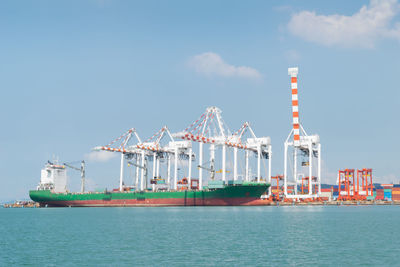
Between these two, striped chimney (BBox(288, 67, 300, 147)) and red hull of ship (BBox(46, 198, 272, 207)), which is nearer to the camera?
red hull of ship (BBox(46, 198, 272, 207))

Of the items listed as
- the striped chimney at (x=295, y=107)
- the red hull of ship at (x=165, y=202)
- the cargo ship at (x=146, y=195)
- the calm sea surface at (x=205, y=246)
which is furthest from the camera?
the striped chimney at (x=295, y=107)

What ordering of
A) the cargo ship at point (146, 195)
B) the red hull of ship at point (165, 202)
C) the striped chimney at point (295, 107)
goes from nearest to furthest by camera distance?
the cargo ship at point (146, 195)
the red hull of ship at point (165, 202)
the striped chimney at point (295, 107)

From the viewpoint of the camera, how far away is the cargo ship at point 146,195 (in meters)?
93.3

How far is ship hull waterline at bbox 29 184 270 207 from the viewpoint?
306ft

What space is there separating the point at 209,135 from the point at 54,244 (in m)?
64.7

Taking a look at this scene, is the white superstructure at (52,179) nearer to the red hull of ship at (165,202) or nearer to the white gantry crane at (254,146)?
the red hull of ship at (165,202)

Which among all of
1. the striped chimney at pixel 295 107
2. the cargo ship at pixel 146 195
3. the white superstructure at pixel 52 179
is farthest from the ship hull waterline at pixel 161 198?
Answer: the striped chimney at pixel 295 107

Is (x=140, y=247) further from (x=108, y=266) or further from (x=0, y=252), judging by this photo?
(x=0, y=252)

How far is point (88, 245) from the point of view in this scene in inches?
1433

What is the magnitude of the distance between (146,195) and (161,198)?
4.04 metres

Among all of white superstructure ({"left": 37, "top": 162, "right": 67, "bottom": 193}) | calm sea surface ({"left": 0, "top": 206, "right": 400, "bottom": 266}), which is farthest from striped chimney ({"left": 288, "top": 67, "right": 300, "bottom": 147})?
calm sea surface ({"left": 0, "top": 206, "right": 400, "bottom": 266})

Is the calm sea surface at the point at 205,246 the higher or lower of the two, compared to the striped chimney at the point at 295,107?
lower

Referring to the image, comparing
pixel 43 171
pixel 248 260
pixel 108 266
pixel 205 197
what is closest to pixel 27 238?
pixel 108 266

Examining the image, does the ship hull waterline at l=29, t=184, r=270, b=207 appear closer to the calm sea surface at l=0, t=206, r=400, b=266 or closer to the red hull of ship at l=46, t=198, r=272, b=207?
the red hull of ship at l=46, t=198, r=272, b=207
